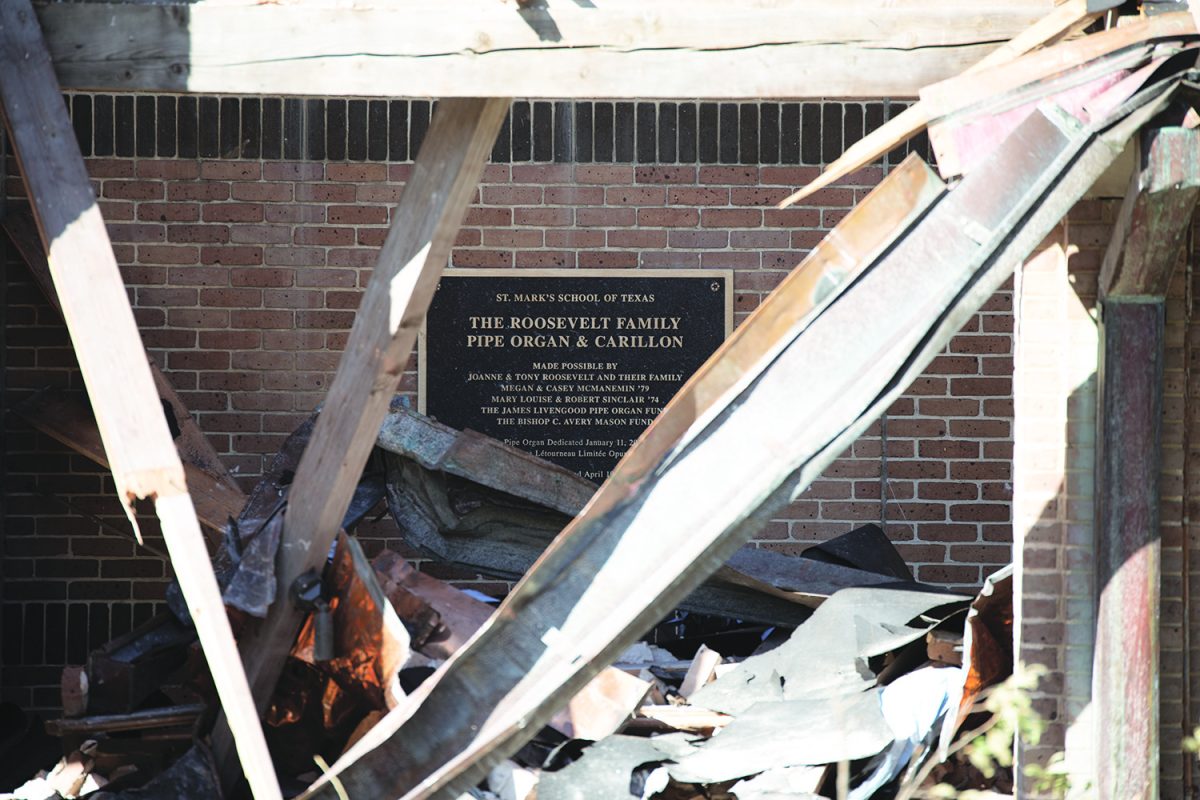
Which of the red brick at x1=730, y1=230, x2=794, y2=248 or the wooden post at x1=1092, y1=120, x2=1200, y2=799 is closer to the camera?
the wooden post at x1=1092, y1=120, x2=1200, y2=799

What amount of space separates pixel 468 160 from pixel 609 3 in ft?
1.98

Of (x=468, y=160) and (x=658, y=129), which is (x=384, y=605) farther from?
(x=658, y=129)

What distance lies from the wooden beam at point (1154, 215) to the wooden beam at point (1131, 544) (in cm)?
9

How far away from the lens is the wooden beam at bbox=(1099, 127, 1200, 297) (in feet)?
11.3

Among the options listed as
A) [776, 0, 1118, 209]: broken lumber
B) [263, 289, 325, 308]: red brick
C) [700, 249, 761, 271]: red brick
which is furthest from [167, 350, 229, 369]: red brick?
[776, 0, 1118, 209]: broken lumber

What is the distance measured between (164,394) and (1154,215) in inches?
184

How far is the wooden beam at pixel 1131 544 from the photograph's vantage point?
13.7 feet

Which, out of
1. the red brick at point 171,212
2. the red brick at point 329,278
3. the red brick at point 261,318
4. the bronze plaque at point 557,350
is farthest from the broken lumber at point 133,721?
the red brick at point 171,212

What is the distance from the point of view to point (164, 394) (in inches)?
269

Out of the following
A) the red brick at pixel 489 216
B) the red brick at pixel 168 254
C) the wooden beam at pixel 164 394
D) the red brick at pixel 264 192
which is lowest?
the wooden beam at pixel 164 394

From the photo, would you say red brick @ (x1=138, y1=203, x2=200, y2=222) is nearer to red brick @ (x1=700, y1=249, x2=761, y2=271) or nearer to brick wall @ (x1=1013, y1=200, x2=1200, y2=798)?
red brick @ (x1=700, y1=249, x2=761, y2=271)

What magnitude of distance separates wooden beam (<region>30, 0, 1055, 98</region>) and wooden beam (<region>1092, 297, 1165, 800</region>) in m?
0.93


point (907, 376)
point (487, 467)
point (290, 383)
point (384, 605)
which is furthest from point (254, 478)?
point (907, 376)

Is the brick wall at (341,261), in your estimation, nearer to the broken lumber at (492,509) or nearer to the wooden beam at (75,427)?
the wooden beam at (75,427)
